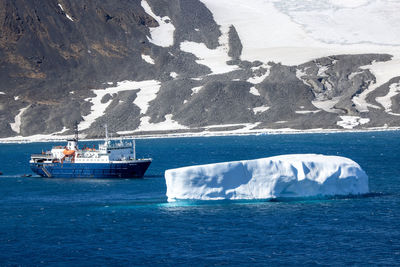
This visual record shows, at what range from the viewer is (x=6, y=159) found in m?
147

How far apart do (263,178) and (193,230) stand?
9.89m

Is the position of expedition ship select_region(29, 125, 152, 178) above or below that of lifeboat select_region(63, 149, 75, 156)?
below

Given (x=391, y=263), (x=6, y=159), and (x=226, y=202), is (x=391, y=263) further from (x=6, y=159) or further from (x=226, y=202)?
(x=6, y=159)

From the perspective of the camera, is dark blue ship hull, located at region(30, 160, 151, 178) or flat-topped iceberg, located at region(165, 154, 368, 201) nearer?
flat-topped iceberg, located at region(165, 154, 368, 201)

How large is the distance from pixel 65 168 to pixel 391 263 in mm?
63202

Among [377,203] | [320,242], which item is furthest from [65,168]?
[320,242]

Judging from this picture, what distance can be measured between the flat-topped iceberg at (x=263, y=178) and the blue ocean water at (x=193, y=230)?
3.89 feet

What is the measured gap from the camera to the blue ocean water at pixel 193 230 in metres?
47.2

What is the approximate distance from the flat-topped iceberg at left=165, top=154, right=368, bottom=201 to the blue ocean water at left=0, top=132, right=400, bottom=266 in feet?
3.89

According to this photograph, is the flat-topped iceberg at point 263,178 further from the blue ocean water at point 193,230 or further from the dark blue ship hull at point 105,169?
the dark blue ship hull at point 105,169

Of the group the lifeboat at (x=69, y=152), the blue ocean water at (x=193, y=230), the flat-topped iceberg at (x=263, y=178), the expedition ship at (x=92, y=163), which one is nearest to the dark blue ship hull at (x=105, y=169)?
the expedition ship at (x=92, y=163)

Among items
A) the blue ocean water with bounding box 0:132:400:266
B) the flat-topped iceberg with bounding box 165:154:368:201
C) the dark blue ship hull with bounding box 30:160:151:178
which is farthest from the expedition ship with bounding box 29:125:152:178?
the flat-topped iceberg with bounding box 165:154:368:201

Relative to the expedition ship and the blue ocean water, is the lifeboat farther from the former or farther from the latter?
the blue ocean water

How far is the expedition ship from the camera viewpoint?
9725 cm
